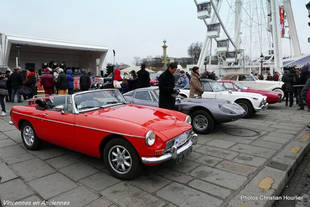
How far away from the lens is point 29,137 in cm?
433

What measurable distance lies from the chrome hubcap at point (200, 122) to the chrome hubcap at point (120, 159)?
2956 mm

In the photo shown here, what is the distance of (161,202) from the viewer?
250cm

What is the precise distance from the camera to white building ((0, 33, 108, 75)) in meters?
21.3

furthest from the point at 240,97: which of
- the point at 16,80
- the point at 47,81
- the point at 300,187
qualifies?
the point at 16,80

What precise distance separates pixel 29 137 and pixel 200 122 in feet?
13.2

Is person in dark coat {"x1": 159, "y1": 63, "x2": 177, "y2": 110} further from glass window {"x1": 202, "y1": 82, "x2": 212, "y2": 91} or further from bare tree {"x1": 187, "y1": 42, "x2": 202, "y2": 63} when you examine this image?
bare tree {"x1": 187, "y1": 42, "x2": 202, "y2": 63}

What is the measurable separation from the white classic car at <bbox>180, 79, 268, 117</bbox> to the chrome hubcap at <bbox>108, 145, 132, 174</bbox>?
530cm

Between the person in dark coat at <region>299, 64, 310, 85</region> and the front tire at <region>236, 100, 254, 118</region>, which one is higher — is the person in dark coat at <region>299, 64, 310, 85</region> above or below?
above

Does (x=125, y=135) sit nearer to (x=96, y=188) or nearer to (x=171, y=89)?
(x=96, y=188)

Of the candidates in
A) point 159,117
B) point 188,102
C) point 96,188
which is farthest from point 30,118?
point 188,102

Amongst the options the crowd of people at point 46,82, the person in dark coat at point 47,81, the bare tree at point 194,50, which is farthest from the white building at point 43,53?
the bare tree at point 194,50

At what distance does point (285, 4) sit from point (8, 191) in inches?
2132

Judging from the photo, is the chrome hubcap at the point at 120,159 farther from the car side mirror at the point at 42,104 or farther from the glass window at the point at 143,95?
the glass window at the point at 143,95

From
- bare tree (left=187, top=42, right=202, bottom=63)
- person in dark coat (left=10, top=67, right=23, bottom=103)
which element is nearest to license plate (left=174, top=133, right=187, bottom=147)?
person in dark coat (left=10, top=67, right=23, bottom=103)
